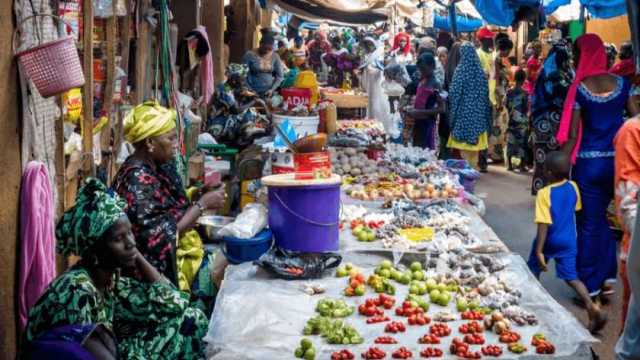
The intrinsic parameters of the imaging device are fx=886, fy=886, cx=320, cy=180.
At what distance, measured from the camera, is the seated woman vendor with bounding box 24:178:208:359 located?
3.27 meters

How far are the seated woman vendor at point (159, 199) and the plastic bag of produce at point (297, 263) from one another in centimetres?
52

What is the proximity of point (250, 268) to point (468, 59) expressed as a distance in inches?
265

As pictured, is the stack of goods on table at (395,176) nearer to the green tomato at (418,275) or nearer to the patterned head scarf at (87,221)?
the green tomato at (418,275)

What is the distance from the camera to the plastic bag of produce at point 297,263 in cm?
491

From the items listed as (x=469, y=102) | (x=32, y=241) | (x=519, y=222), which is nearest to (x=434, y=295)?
(x=32, y=241)

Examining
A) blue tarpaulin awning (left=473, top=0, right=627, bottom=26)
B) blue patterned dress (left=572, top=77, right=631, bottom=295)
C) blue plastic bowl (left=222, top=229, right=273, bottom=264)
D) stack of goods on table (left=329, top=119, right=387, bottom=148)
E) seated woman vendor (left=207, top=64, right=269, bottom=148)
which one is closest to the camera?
blue plastic bowl (left=222, top=229, right=273, bottom=264)

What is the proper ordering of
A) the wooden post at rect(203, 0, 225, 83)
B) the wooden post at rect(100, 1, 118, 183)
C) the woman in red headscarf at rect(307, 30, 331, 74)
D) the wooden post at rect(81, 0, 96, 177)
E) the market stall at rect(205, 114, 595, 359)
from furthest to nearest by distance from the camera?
the woman in red headscarf at rect(307, 30, 331, 74) → the wooden post at rect(203, 0, 225, 83) → the wooden post at rect(100, 1, 118, 183) → the wooden post at rect(81, 0, 96, 177) → the market stall at rect(205, 114, 595, 359)

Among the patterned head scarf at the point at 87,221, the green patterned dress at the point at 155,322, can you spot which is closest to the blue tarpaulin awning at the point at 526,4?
the green patterned dress at the point at 155,322

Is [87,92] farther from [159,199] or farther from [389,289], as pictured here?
[389,289]

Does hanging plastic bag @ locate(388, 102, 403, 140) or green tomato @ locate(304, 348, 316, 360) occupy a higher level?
hanging plastic bag @ locate(388, 102, 403, 140)

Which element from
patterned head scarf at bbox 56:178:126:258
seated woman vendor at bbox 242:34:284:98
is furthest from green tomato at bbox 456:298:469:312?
seated woman vendor at bbox 242:34:284:98

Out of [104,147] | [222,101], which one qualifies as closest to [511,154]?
[222,101]

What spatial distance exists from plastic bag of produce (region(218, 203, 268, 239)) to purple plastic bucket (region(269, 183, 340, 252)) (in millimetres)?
168

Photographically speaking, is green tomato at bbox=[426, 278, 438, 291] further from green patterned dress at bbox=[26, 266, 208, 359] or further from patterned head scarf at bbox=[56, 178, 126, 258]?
patterned head scarf at bbox=[56, 178, 126, 258]
